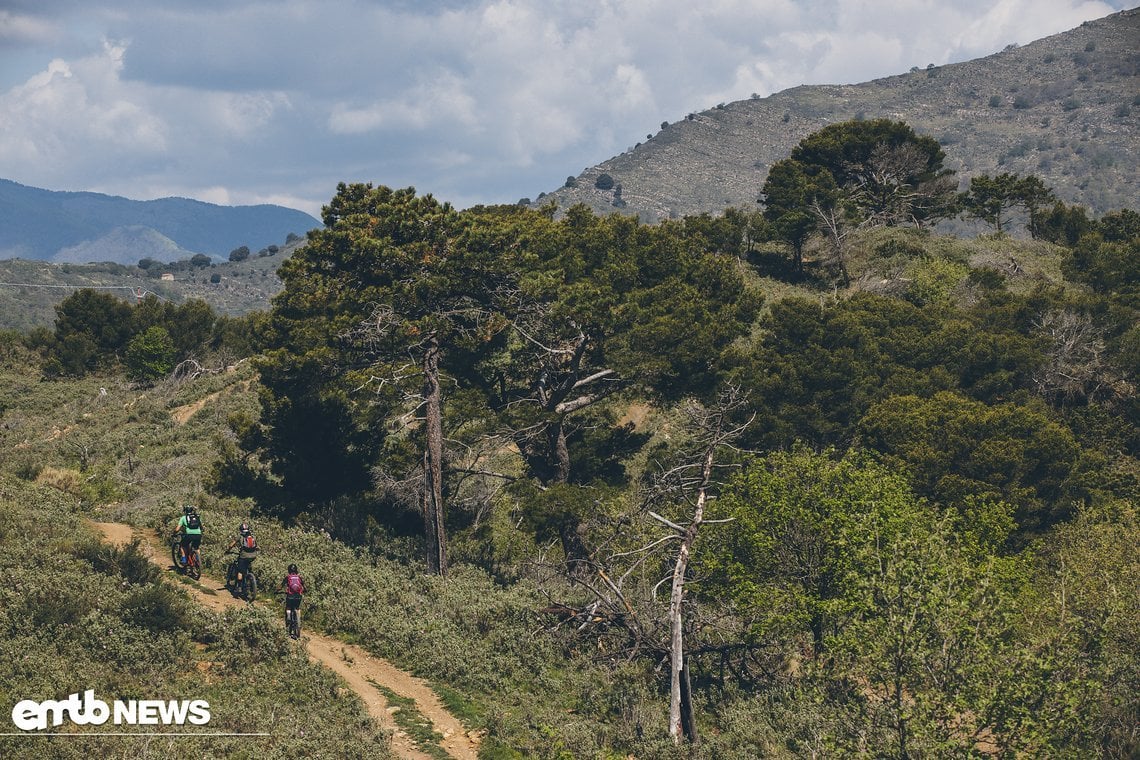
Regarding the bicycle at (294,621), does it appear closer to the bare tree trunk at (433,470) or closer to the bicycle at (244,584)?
the bicycle at (244,584)

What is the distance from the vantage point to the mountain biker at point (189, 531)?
23.7m

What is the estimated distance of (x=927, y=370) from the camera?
46.4 m

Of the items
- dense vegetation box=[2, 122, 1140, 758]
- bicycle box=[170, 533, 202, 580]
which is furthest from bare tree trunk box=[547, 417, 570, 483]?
bicycle box=[170, 533, 202, 580]

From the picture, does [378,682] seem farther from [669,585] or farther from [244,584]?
[669,585]

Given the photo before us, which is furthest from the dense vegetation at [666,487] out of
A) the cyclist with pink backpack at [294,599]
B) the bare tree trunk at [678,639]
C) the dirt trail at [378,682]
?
the cyclist with pink backpack at [294,599]

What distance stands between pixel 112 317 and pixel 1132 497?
74.3 meters

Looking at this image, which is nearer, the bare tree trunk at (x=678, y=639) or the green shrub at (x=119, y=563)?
the bare tree trunk at (x=678, y=639)

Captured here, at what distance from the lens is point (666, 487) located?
67.0 ft

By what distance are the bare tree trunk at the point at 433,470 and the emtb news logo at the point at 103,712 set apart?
13045 millimetres

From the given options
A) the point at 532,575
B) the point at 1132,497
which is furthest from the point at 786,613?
the point at 1132,497

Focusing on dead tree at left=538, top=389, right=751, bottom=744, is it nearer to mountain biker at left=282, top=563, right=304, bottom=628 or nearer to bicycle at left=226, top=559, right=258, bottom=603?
mountain biker at left=282, top=563, right=304, bottom=628

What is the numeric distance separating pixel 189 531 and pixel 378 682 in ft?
23.6

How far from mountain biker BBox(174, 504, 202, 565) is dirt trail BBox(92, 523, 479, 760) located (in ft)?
3.30

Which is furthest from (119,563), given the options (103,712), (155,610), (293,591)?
(103,712)
